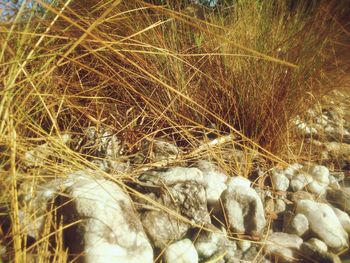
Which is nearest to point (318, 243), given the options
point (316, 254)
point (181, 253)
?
point (316, 254)

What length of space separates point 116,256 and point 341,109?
113 centimetres

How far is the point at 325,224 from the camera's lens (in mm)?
964

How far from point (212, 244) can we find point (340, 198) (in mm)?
478

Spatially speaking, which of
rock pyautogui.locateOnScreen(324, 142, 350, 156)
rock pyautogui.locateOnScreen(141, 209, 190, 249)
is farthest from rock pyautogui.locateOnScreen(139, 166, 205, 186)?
rock pyautogui.locateOnScreen(324, 142, 350, 156)

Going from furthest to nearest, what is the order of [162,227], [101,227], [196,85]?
1. [196,85]
2. [162,227]
3. [101,227]

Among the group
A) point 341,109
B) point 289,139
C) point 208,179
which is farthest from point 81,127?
point 341,109

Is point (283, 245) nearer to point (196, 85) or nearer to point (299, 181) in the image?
point (299, 181)

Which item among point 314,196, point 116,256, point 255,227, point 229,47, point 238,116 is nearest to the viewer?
point 116,256

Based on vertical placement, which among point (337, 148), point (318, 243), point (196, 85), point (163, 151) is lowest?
point (318, 243)

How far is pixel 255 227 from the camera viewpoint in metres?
0.92

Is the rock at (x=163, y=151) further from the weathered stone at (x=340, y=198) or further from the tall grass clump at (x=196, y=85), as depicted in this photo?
the weathered stone at (x=340, y=198)

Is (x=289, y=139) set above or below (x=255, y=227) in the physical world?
above

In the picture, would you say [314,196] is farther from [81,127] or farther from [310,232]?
[81,127]

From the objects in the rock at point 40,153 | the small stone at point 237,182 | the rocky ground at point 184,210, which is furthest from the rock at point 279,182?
the rock at point 40,153
